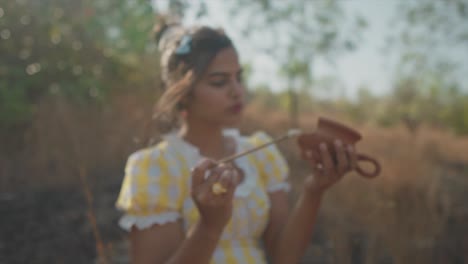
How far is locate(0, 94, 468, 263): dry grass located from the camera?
9.77 feet

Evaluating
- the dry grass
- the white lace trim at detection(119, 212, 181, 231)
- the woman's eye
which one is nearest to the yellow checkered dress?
the white lace trim at detection(119, 212, 181, 231)

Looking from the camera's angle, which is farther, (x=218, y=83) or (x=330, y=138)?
(x=218, y=83)

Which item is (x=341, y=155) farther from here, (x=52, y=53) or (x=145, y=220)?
(x=52, y=53)

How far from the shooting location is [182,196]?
153 cm

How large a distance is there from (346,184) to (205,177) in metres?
2.96

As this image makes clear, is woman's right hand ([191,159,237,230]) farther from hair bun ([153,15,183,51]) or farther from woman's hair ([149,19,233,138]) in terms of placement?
hair bun ([153,15,183,51])

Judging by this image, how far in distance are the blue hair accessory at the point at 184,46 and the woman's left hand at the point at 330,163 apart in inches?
23.4

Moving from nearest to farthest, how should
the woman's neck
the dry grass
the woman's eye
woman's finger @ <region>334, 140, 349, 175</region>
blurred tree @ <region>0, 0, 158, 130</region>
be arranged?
woman's finger @ <region>334, 140, 349, 175</region> < the woman's eye < the woman's neck < the dry grass < blurred tree @ <region>0, 0, 158, 130</region>

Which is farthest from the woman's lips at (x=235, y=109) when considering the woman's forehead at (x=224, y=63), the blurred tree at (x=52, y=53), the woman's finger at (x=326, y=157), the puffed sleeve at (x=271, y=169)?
the blurred tree at (x=52, y=53)

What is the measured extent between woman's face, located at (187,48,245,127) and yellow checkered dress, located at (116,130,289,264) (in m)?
0.19

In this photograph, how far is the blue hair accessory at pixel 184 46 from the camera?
1.60 metres

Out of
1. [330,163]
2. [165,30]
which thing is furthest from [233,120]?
[165,30]

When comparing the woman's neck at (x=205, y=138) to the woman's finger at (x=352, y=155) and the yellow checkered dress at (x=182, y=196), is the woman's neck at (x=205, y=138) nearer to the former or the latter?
the yellow checkered dress at (x=182, y=196)

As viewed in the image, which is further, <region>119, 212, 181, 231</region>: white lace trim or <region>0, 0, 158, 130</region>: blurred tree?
<region>0, 0, 158, 130</region>: blurred tree
